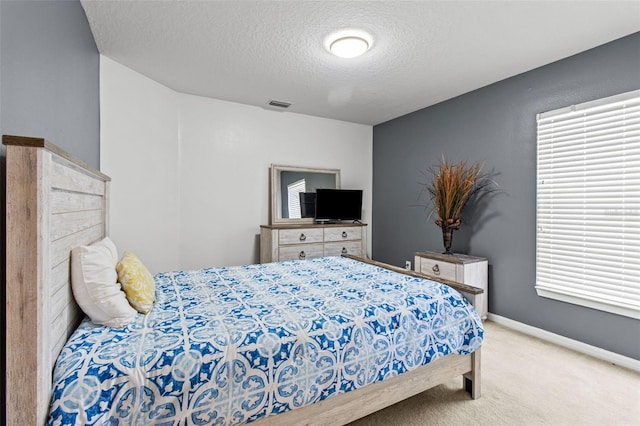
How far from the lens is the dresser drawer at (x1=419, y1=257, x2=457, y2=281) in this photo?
313 cm

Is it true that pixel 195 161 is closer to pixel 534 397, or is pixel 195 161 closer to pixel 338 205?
pixel 338 205

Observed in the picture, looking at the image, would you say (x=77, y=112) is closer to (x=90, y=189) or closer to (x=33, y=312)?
(x=90, y=189)

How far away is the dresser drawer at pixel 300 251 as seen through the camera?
12.5ft

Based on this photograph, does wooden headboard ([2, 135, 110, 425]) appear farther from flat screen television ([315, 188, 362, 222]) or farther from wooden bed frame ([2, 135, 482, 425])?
flat screen television ([315, 188, 362, 222])

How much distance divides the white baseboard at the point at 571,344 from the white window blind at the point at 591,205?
0.33 m

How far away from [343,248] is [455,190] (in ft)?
5.40

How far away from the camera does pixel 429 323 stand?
5.72ft

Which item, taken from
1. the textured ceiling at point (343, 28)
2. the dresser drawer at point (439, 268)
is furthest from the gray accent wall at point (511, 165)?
the dresser drawer at point (439, 268)

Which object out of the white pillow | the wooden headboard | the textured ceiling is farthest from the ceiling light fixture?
the white pillow

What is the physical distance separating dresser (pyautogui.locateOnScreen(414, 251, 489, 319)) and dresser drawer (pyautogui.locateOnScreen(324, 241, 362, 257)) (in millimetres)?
1077

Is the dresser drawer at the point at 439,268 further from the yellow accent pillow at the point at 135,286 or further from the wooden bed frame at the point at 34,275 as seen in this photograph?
the yellow accent pillow at the point at 135,286

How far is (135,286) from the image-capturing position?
1.60 metres

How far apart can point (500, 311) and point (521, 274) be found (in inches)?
18.4

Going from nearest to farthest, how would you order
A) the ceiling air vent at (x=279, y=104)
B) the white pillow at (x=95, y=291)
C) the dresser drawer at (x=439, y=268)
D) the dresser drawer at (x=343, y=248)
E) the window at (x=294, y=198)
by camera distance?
the white pillow at (x=95, y=291) < the dresser drawer at (x=439, y=268) < the ceiling air vent at (x=279, y=104) < the dresser drawer at (x=343, y=248) < the window at (x=294, y=198)
